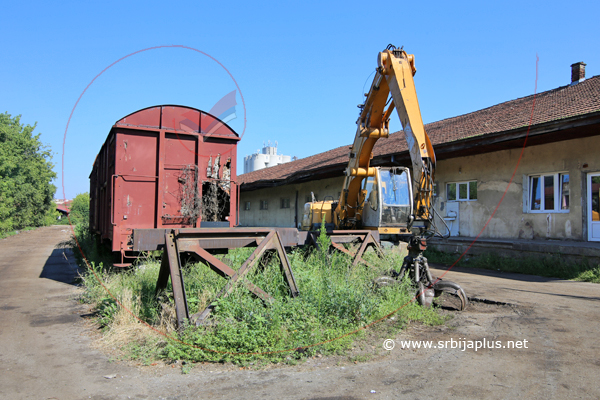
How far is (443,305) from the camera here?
683cm

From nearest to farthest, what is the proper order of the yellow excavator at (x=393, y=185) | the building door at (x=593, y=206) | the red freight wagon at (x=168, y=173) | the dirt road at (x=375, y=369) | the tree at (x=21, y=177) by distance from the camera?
1. the dirt road at (x=375, y=369)
2. the yellow excavator at (x=393, y=185)
3. the red freight wagon at (x=168, y=173)
4. the building door at (x=593, y=206)
5. the tree at (x=21, y=177)

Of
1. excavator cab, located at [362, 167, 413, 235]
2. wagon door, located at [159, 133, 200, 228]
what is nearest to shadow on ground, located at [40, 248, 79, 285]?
wagon door, located at [159, 133, 200, 228]

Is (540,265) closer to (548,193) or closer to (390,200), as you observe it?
(548,193)

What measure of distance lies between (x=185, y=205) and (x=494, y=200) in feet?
33.3

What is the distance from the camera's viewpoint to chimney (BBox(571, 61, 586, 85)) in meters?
15.1

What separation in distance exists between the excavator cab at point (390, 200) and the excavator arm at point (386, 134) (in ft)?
1.22

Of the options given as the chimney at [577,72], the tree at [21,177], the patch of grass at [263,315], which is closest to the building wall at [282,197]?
the chimney at [577,72]

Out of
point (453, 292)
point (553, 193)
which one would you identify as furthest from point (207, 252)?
point (553, 193)

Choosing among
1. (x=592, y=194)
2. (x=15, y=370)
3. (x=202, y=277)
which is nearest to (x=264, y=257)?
(x=202, y=277)

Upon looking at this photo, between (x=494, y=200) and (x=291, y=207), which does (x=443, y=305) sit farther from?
(x=291, y=207)

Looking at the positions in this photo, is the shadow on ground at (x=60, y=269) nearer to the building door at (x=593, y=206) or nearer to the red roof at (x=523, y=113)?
the red roof at (x=523, y=113)

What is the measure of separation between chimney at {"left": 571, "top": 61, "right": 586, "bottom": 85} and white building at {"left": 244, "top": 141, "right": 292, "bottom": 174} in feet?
110

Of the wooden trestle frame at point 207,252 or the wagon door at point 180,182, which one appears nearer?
the wooden trestle frame at point 207,252

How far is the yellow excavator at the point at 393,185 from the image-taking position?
674 cm
